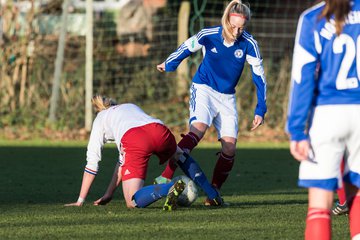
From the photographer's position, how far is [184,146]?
28.2 feet

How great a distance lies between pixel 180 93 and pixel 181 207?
936 centimetres

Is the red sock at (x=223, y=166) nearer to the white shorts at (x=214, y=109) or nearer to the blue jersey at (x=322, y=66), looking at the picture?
the white shorts at (x=214, y=109)

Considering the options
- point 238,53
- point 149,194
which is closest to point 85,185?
point 149,194

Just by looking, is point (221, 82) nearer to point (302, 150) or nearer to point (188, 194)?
point (188, 194)

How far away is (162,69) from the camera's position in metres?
8.91

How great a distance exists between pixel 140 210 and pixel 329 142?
3.25 m

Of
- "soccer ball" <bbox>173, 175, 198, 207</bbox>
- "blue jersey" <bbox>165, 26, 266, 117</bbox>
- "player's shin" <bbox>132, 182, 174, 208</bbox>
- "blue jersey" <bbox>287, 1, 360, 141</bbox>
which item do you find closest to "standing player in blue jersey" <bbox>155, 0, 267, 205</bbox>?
"blue jersey" <bbox>165, 26, 266, 117</bbox>

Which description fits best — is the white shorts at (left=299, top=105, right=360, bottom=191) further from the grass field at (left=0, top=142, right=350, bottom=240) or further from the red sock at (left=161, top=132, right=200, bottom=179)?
the red sock at (left=161, top=132, right=200, bottom=179)

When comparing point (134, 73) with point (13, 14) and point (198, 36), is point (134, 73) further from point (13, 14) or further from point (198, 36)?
point (198, 36)

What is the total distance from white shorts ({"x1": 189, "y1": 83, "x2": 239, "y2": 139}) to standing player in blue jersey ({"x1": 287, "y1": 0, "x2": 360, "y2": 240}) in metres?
3.84

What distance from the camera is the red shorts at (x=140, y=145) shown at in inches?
312

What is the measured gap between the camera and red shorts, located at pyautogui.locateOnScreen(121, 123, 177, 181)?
792 cm

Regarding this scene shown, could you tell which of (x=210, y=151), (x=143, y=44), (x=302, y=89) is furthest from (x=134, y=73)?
(x=302, y=89)

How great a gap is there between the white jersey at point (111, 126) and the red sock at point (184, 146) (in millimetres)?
478
